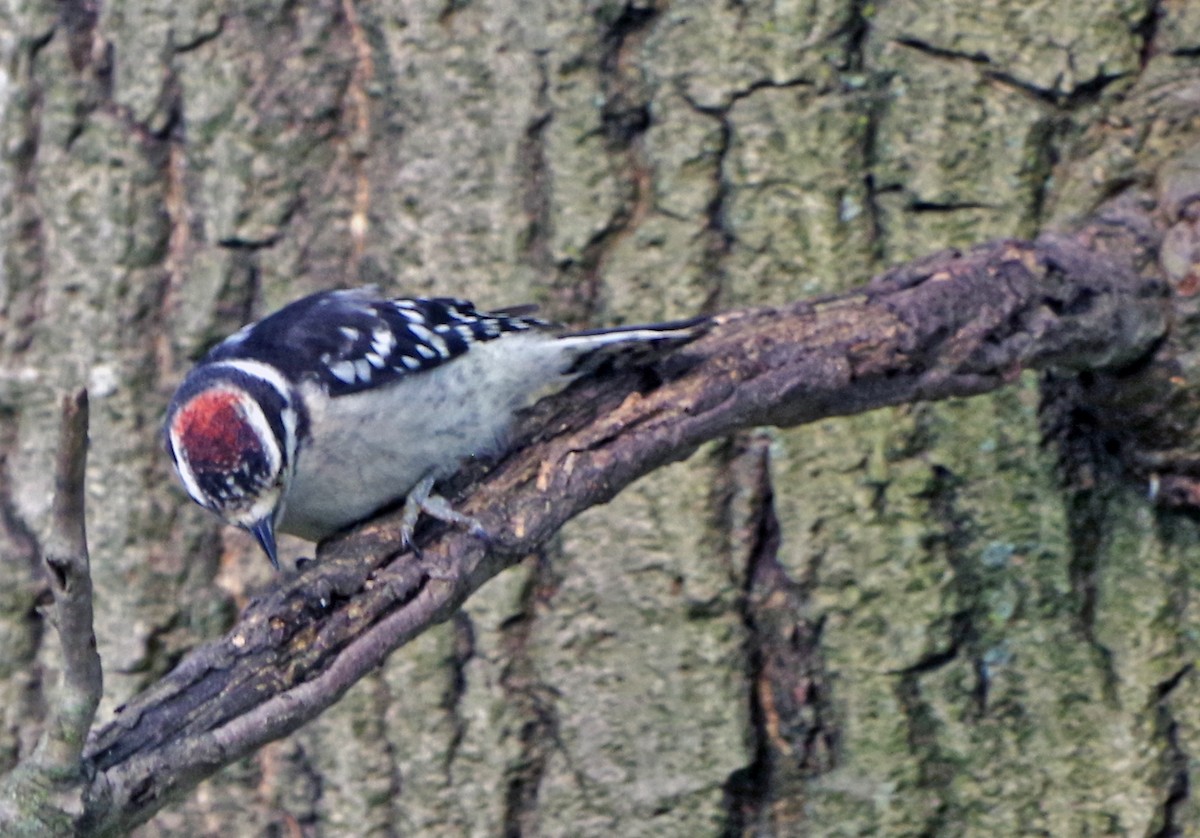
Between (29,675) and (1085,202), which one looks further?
(29,675)

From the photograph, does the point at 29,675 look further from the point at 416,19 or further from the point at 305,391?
the point at 416,19

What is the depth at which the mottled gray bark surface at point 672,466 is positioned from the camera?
9.20ft

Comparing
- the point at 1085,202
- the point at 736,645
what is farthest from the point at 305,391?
the point at 1085,202

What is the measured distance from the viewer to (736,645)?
2889 mm

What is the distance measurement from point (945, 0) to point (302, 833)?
92.2 inches

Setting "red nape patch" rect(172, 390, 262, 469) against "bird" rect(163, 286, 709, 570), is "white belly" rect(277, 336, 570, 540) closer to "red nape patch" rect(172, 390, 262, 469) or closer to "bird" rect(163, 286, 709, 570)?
"bird" rect(163, 286, 709, 570)

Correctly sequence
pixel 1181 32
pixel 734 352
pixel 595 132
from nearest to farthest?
pixel 734 352
pixel 1181 32
pixel 595 132

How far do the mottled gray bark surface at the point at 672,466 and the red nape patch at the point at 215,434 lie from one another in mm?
627

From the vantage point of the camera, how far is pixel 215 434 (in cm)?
249

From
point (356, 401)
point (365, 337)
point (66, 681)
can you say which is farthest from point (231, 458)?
point (66, 681)

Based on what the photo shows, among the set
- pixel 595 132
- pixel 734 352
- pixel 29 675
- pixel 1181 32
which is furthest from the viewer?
pixel 29 675

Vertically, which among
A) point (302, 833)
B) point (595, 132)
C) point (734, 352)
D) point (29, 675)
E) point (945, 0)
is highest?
point (945, 0)

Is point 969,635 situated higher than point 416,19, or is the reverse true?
point 416,19

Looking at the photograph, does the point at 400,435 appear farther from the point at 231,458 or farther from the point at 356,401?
the point at 231,458
